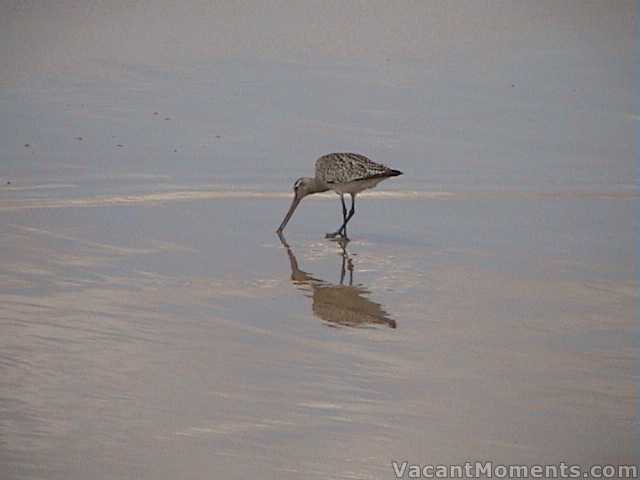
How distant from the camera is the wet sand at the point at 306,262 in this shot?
5.68 meters

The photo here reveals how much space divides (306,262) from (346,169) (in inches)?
52.9

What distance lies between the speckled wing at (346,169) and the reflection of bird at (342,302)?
1249 millimetres

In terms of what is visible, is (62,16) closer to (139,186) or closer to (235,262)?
(139,186)

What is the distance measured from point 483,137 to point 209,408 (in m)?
8.25

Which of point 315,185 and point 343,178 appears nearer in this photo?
Result: point 343,178

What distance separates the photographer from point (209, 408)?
19.3ft

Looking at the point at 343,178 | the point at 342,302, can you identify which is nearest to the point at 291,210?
the point at 343,178

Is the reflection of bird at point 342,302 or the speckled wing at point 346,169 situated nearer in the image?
the reflection of bird at point 342,302

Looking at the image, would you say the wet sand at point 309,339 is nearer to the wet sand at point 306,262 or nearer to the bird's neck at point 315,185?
the wet sand at point 306,262

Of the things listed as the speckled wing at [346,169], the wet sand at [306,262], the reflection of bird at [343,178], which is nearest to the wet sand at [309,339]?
the wet sand at [306,262]

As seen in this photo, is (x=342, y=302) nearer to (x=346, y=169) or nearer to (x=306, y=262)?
(x=306, y=262)

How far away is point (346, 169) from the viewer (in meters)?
10.3

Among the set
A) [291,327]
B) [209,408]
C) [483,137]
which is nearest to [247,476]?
[209,408]

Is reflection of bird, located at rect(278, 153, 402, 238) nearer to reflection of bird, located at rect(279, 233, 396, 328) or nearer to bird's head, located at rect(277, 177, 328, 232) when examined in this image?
bird's head, located at rect(277, 177, 328, 232)
